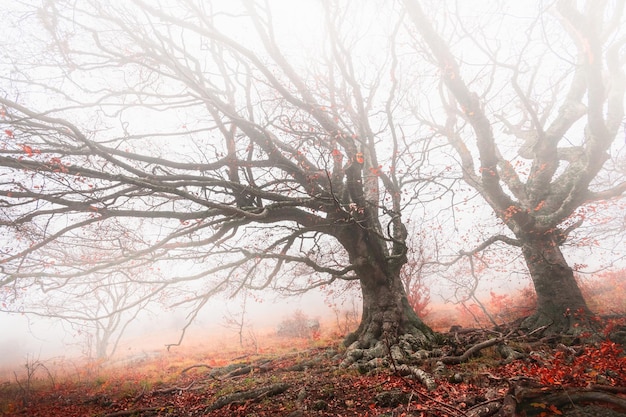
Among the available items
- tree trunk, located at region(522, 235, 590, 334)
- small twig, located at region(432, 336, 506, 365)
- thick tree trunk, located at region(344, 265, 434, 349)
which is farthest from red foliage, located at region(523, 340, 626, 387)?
thick tree trunk, located at region(344, 265, 434, 349)

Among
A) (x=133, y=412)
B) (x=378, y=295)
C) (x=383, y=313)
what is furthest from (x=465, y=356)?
(x=133, y=412)

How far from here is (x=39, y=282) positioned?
6.05m

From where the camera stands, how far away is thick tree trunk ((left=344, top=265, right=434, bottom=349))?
7.71 metres

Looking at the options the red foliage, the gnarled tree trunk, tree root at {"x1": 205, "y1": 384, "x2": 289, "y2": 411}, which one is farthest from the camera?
the gnarled tree trunk

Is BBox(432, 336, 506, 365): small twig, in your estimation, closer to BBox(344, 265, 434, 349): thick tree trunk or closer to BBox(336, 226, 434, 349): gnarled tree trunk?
BBox(344, 265, 434, 349): thick tree trunk

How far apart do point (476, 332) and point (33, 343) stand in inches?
2554

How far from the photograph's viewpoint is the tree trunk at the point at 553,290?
24.6 feet

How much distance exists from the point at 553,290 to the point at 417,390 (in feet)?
22.5

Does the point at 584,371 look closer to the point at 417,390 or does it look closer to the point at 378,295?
the point at 417,390

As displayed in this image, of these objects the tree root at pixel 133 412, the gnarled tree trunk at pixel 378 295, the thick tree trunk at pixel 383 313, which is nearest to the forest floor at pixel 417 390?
the tree root at pixel 133 412

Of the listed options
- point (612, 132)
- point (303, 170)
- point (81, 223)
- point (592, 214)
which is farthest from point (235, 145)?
point (592, 214)

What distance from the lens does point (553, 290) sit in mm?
8125

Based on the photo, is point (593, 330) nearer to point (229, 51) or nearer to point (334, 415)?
point (334, 415)

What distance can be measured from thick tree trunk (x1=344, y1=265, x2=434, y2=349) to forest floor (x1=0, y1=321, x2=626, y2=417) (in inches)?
28.5
